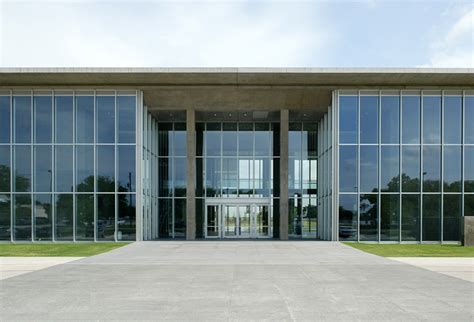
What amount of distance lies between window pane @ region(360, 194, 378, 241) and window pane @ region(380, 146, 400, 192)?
3.01ft

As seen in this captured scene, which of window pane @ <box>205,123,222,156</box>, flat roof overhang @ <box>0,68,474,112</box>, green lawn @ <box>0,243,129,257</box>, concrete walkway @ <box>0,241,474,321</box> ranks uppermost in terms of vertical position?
flat roof overhang @ <box>0,68,474,112</box>

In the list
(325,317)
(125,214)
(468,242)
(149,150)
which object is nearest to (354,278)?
(325,317)

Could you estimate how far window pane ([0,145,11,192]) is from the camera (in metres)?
25.5

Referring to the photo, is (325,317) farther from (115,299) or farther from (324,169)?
(324,169)

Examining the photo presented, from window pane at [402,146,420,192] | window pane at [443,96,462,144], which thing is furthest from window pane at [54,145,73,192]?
window pane at [443,96,462,144]

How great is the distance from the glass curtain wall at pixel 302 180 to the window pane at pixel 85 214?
12469 millimetres

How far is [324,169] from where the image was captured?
28.8 meters

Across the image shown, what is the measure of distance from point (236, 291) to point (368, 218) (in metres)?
16.6

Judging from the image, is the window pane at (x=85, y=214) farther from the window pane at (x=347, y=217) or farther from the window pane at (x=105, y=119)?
the window pane at (x=347, y=217)

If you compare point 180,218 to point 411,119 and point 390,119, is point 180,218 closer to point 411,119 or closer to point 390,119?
point 390,119

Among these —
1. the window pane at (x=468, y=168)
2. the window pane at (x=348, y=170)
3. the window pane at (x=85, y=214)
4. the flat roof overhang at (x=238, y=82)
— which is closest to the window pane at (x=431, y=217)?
the window pane at (x=468, y=168)

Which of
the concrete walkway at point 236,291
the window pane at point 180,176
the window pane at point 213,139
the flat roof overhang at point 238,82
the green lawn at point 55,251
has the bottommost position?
the green lawn at point 55,251

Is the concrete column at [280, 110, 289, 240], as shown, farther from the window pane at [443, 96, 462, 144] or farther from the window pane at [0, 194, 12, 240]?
the window pane at [0, 194, 12, 240]

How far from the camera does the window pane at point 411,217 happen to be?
25.5 meters
